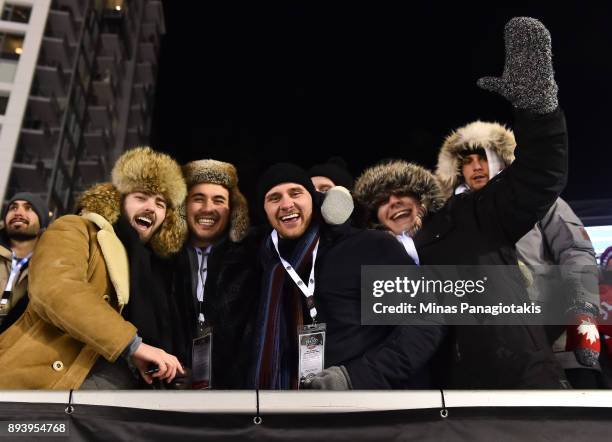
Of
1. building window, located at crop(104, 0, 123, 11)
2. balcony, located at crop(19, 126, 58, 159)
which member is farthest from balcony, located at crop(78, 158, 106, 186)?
building window, located at crop(104, 0, 123, 11)

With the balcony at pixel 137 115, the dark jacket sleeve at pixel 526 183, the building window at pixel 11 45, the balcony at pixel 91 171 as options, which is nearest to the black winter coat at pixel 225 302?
the dark jacket sleeve at pixel 526 183

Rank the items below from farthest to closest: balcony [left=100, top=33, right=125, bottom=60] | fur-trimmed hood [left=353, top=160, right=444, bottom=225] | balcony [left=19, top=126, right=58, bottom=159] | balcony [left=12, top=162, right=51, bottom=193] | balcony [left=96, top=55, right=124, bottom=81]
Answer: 1. balcony [left=100, top=33, right=125, bottom=60]
2. balcony [left=96, top=55, right=124, bottom=81]
3. balcony [left=19, top=126, right=58, bottom=159]
4. balcony [left=12, top=162, right=51, bottom=193]
5. fur-trimmed hood [left=353, top=160, right=444, bottom=225]

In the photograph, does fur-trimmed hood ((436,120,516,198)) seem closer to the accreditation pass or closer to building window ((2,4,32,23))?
the accreditation pass

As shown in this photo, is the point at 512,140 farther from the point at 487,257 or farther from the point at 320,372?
the point at 320,372

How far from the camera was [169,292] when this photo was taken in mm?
3680

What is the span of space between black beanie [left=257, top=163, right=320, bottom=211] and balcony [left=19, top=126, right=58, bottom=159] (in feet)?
88.9

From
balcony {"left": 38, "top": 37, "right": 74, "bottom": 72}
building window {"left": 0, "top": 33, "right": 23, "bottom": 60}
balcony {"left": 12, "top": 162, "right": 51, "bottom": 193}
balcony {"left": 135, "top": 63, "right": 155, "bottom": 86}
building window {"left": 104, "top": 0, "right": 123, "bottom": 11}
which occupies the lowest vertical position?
balcony {"left": 12, "top": 162, "right": 51, "bottom": 193}

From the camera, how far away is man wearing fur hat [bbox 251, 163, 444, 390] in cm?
303

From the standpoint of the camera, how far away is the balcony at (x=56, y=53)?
30094 millimetres

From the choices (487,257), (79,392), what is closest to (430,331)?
(487,257)

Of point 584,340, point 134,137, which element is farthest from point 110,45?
point 584,340

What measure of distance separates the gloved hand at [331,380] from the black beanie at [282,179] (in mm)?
1008

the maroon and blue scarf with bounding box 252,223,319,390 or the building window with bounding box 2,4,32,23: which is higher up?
the building window with bounding box 2,4,32,23

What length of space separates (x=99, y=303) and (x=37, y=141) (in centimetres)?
2824
